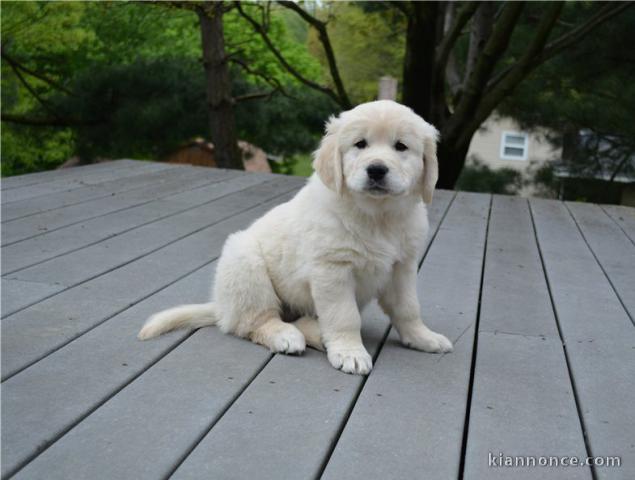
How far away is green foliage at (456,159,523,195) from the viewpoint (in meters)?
10.4

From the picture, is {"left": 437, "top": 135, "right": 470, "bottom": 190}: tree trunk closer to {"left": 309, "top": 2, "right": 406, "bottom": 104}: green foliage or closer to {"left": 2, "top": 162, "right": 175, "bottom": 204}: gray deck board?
{"left": 2, "top": 162, "right": 175, "bottom": 204}: gray deck board

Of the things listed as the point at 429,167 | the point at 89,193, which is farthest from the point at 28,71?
the point at 429,167

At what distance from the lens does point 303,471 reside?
1712mm

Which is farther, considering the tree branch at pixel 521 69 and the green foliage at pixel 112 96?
the green foliage at pixel 112 96

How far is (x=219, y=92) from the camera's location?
848 centimetres

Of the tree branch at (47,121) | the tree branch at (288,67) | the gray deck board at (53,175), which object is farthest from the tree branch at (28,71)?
the gray deck board at (53,175)

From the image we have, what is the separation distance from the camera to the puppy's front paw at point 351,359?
2.33 m

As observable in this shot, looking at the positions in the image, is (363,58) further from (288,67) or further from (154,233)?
(154,233)

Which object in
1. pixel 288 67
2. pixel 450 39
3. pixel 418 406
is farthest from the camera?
pixel 450 39

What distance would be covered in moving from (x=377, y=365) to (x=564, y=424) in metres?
0.61

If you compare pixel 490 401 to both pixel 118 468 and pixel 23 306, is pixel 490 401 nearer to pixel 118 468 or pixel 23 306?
pixel 118 468

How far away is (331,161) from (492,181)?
8442mm

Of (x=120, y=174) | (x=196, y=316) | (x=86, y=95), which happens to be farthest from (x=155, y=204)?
(x=86, y=95)

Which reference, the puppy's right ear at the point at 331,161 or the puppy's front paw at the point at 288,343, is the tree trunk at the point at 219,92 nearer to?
the puppy's right ear at the point at 331,161
